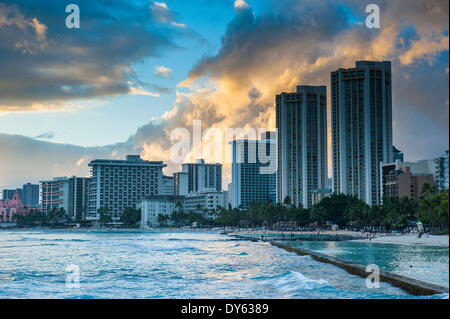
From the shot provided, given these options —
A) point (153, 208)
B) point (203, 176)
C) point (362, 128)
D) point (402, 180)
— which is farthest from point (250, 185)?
point (402, 180)

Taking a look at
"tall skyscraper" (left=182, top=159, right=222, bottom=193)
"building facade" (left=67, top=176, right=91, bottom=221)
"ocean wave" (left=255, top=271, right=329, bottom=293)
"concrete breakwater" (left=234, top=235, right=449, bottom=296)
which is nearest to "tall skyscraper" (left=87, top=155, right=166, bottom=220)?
"building facade" (left=67, top=176, right=91, bottom=221)

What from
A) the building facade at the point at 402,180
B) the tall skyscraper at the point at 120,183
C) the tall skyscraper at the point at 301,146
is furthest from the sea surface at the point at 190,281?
the tall skyscraper at the point at 120,183

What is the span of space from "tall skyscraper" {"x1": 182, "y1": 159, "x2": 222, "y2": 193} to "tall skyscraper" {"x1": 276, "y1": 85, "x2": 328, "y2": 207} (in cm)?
6093

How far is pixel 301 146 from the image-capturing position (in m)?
116

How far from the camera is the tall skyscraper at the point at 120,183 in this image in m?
143

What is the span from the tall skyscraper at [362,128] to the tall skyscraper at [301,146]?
8788mm

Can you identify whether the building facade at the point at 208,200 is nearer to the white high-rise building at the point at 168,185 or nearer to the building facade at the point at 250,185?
the building facade at the point at 250,185

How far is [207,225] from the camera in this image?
395 feet

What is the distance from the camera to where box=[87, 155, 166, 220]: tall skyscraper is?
5615 inches

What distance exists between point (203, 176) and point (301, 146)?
6994 centimetres

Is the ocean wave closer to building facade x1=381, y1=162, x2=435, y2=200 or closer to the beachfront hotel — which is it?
building facade x1=381, y1=162, x2=435, y2=200

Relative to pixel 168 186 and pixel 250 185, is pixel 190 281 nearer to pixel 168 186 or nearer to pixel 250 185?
pixel 250 185

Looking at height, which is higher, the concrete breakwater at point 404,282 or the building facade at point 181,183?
the building facade at point 181,183
